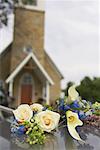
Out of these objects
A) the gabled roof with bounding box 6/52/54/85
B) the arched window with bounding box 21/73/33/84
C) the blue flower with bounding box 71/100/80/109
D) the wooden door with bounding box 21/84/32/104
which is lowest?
the wooden door with bounding box 21/84/32/104

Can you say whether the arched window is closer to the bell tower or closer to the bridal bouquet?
the bell tower

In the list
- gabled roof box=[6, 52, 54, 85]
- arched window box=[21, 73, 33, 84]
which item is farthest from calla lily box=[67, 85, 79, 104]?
arched window box=[21, 73, 33, 84]

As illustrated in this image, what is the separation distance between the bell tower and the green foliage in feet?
54.2

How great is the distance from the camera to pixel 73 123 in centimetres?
182

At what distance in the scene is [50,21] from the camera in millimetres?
20094

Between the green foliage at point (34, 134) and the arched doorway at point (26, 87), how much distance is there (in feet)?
54.6

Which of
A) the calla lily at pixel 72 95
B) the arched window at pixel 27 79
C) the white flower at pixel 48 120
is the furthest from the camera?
the arched window at pixel 27 79

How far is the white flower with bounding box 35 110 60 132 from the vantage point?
177cm

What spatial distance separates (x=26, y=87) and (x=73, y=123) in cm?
1686

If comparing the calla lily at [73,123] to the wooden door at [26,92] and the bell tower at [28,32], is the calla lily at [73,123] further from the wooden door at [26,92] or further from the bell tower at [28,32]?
the wooden door at [26,92]

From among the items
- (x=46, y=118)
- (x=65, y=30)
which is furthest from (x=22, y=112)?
(x=65, y=30)

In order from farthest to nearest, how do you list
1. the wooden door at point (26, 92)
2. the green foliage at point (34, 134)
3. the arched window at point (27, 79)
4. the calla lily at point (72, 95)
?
the arched window at point (27, 79) → the wooden door at point (26, 92) → the calla lily at point (72, 95) → the green foliage at point (34, 134)

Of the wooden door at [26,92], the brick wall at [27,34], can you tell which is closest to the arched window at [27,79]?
the wooden door at [26,92]

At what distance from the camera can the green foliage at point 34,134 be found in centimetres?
167
